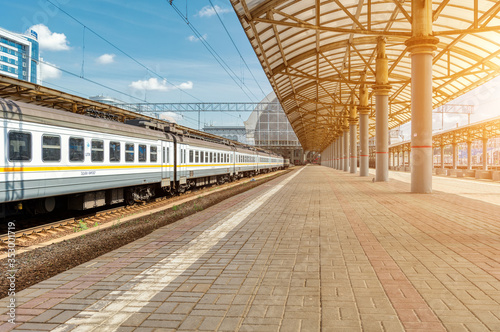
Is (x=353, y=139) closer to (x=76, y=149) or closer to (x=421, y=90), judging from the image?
Result: (x=421, y=90)

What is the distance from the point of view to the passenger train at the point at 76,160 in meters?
8.39

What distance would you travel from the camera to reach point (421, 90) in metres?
14.4

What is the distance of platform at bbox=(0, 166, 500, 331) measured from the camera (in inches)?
128

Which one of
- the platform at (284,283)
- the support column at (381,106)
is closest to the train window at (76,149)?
the platform at (284,283)

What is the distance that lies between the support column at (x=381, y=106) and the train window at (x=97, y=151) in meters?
16.0

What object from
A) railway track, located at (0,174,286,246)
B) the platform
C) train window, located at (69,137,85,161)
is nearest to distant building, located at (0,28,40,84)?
railway track, located at (0,174,286,246)

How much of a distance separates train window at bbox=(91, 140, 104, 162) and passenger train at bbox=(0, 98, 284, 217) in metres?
0.03

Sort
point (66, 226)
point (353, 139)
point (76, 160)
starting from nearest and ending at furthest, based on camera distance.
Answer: point (66, 226) < point (76, 160) < point (353, 139)

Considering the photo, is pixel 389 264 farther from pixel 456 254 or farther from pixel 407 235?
pixel 407 235

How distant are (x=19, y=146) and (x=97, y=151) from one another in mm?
2995

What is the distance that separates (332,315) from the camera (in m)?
3.35

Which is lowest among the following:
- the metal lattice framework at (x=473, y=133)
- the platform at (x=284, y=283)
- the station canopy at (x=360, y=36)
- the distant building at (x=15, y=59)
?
the platform at (x=284, y=283)

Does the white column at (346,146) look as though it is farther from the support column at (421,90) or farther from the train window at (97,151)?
the train window at (97,151)

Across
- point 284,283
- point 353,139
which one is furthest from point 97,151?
point 353,139
